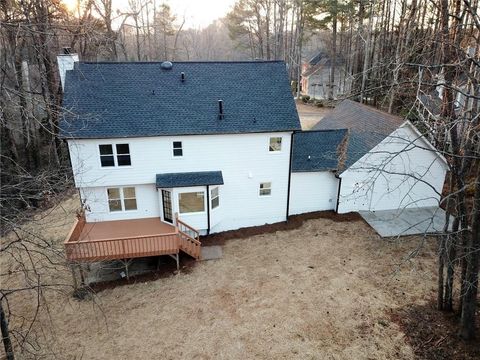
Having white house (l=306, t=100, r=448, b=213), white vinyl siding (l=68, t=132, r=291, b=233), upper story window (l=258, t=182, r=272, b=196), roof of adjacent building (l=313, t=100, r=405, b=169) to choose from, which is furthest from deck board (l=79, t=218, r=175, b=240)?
roof of adjacent building (l=313, t=100, r=405, b=169)

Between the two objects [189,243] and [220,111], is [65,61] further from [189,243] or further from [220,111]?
[189,243]

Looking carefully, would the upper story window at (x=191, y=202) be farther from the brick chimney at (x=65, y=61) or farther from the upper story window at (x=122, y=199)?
the brick chimney at (x=65, y=61)

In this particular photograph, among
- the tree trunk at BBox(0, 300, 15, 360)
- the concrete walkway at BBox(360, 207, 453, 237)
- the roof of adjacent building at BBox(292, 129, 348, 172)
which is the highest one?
the roof of adjacent building at BBox(292, 129, 348, 172)

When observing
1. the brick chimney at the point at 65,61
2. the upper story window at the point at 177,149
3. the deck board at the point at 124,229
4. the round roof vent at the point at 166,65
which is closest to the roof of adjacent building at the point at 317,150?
the upper story window at the point at 177,149

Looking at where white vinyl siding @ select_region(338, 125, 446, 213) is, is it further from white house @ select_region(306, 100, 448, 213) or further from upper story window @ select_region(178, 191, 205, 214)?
upper story window @ select_region(178, 191, 205, 214)

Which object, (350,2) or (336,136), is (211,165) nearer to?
(336,136)

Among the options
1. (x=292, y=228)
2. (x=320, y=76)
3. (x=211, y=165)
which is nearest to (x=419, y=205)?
(x=292, y=228)
